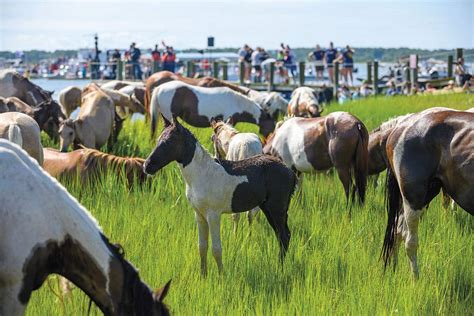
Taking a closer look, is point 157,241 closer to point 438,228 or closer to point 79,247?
point 438,228

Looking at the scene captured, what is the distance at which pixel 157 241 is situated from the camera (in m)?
7.12

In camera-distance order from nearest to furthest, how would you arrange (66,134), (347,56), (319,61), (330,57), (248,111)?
(66,134) → (248,111) → (347,56) → (330,57) → (319,61)

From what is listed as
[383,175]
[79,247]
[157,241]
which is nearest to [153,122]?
[383,175]

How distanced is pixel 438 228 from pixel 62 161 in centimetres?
407

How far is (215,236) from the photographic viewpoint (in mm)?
6586

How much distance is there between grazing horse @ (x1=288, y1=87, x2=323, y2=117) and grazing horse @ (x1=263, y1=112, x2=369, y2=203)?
6.64 m

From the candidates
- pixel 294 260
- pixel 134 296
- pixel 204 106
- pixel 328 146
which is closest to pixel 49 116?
pixel 204 106

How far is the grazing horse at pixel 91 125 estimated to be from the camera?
12648mm

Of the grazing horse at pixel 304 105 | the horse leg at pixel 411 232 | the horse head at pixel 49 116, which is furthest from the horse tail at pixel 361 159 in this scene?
the grazing horse at pixel 304 105

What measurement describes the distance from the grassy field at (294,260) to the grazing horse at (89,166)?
25 centimetres

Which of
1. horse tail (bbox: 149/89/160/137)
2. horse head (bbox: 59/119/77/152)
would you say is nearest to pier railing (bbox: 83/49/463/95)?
horse tail (bbox: 149/89/160/137)

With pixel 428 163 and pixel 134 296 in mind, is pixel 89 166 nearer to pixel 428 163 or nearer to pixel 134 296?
pixel 428 163

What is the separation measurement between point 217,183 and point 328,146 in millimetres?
3310

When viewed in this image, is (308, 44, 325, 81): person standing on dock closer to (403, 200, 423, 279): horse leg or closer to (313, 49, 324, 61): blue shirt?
(313, 49, 324, 61): blue shirt
